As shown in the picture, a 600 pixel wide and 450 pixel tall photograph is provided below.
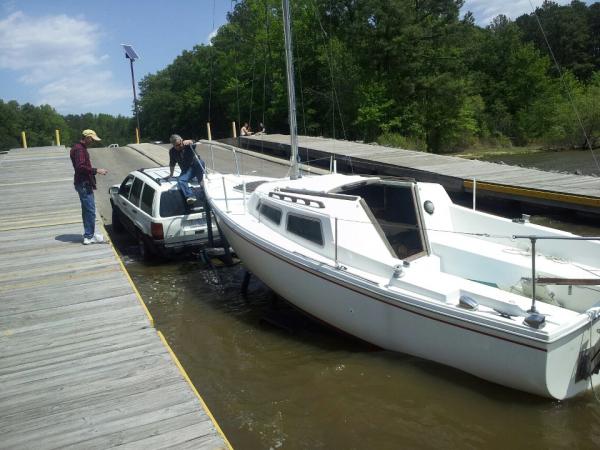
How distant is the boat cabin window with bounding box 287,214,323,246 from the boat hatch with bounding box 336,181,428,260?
82 cm

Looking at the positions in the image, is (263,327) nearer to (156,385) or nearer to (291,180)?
(291,180)

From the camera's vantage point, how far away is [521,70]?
171ft

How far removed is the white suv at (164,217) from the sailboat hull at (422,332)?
8.34ft

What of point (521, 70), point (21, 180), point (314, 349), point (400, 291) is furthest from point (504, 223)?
point (521, 70)

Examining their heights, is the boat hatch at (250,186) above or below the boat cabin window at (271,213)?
above

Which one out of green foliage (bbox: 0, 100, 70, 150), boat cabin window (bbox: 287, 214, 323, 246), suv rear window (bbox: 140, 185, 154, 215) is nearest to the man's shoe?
suv rear window (bbox: 140, 185, 154, 215)

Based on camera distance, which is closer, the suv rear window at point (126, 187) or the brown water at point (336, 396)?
the brown water at point (336, 396)

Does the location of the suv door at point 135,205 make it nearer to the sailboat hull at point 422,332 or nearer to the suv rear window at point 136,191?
the suv rear window at point 136,191

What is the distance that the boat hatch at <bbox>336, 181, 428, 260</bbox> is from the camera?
7.31 m

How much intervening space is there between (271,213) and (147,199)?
11.1ft

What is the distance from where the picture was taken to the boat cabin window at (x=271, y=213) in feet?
26.5

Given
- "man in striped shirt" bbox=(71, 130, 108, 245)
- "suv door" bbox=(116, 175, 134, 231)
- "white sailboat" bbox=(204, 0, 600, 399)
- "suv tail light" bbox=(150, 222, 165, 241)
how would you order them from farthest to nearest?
"suv door" bbox=(116, 175, 134, 231)
"suv tail light" bbox=(150, 222, 165, 241)
"man in striped shirt" bbox=(71, 130, 108, 245)
"white sailboat" bbox=(204, 0, 600, 399)

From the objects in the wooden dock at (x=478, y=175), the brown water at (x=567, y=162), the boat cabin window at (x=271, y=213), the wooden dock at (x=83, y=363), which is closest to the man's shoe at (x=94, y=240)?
the wooden dock at (x=83, y=363)

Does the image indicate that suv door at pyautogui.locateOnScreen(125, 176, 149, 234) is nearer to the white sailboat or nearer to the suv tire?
the suv tire
